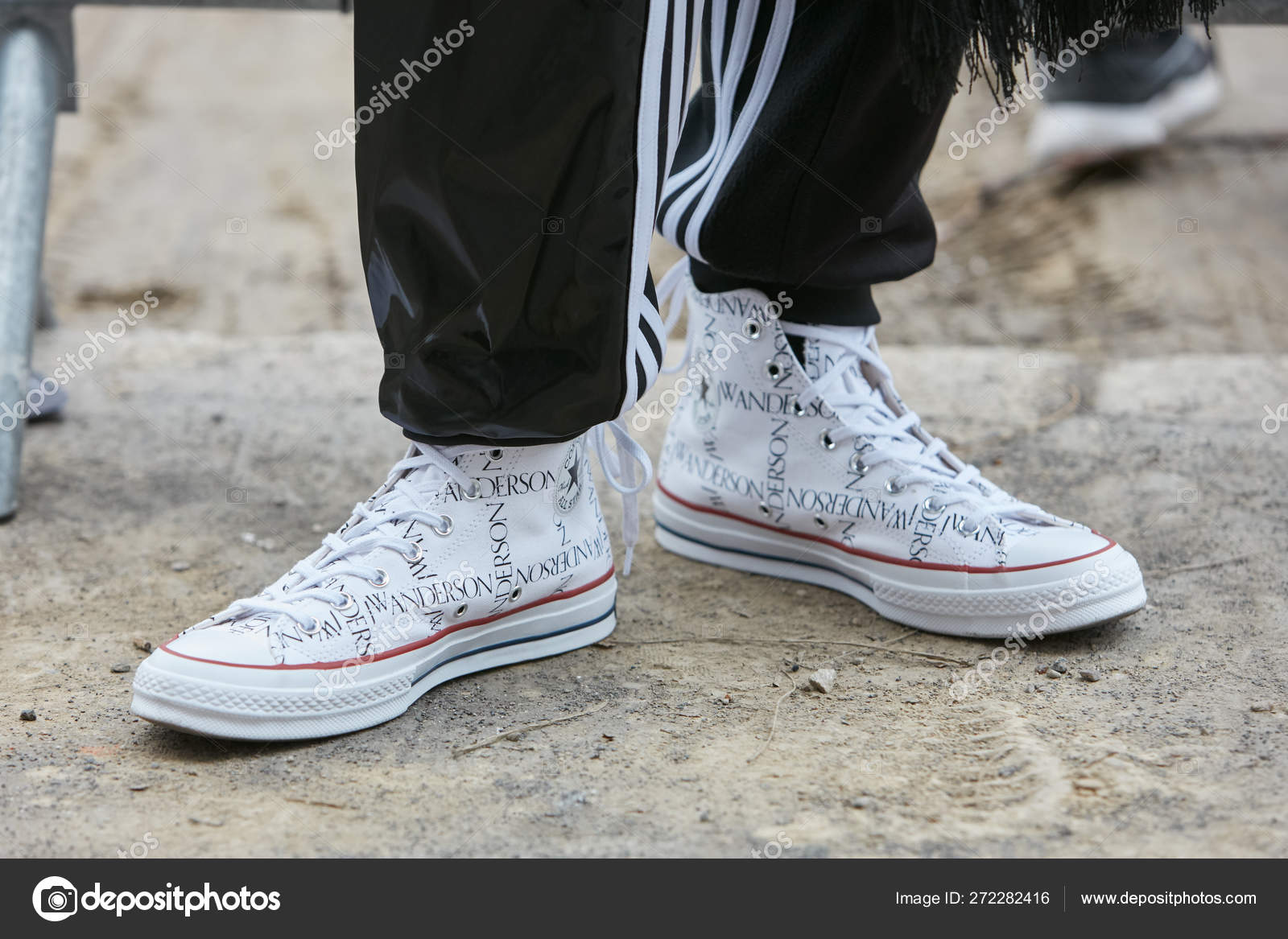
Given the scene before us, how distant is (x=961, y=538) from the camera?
3.92 feet

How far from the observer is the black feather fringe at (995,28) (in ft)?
3.32

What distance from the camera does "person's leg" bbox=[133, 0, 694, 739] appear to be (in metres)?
0.92

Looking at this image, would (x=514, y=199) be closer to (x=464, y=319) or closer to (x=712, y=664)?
(x=464, y=319)

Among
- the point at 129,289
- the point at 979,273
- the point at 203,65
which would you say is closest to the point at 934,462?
the point at 979,273

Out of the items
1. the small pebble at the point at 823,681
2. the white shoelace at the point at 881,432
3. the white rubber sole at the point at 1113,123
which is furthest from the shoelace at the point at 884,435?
the white rubber sole at the point at 1113,123

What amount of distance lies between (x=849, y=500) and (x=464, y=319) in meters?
0.49

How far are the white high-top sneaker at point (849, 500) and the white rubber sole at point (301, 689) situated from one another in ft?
1.02

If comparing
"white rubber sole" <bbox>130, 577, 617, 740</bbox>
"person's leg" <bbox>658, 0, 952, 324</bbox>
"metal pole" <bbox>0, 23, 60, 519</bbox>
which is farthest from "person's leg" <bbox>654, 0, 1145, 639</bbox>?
"metal pole" <bbox>0, 23, 60, 519</bbox>

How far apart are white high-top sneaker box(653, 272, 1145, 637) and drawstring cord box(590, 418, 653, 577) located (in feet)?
0.46

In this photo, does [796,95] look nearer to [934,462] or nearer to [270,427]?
[934,462]

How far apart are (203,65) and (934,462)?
509 cm

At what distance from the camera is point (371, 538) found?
1.08 metres

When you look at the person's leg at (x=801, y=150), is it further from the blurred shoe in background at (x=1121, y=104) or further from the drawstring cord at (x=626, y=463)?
the blurred shoe in background at (x=1121, y=104)

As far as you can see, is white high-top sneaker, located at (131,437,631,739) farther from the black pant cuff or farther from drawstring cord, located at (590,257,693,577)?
the black pant cuff
